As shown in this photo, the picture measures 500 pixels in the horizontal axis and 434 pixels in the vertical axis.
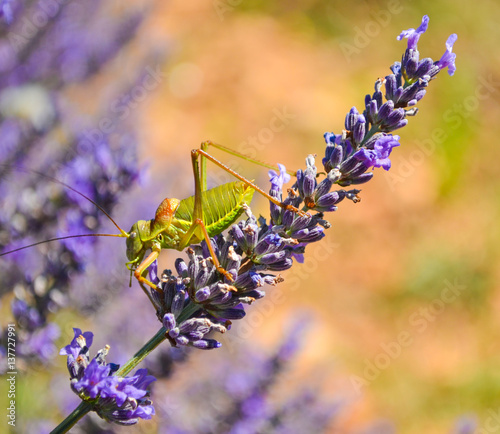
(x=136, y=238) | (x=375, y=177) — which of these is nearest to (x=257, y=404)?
(x=136, y=238)

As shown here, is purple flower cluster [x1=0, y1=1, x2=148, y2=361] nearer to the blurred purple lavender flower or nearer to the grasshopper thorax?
the grasshopper thorax

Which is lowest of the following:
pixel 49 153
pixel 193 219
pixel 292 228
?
pixel 292 228

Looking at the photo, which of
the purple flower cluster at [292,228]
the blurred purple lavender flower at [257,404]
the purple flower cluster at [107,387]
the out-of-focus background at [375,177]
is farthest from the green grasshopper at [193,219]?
the out-of-focus background at [375,177]

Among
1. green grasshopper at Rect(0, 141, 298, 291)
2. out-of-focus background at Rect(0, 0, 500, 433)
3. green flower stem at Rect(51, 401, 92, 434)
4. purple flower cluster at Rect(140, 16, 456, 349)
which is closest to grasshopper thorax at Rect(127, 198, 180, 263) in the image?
green grasshopper at Rect(0, 141, 298, 291)

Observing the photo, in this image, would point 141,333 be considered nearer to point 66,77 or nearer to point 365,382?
point 66,77

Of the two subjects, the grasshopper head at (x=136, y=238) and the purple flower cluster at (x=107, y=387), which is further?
the grasshopper head at (x=136, y=238)

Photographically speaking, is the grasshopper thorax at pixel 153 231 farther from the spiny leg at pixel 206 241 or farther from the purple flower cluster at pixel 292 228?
the purple flower cluster at pixel 292 228

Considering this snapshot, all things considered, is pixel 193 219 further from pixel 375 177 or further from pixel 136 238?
pixel 375 177
